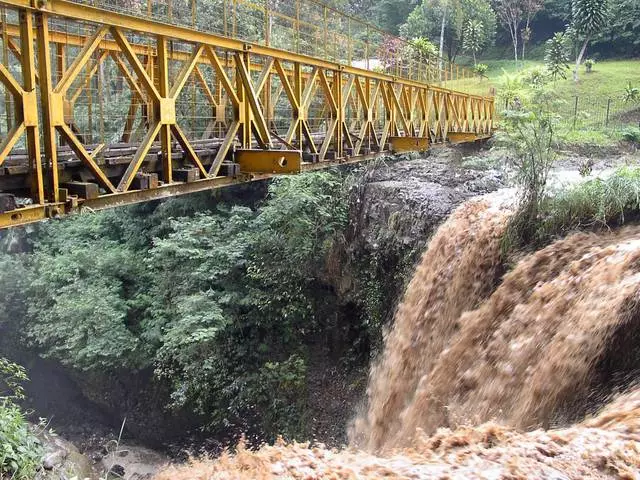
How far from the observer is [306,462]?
167 inches

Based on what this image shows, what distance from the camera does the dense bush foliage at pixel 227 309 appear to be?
12898mm

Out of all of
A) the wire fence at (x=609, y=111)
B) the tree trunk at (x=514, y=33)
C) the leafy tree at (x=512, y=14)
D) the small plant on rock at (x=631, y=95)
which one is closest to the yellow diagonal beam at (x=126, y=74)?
the wire fence at (x=609, y=111)

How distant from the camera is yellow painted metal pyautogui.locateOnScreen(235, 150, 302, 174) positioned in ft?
21.2

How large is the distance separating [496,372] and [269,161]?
3.52 metres

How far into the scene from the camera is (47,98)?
4438 millimetres

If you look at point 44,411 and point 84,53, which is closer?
point 84,53

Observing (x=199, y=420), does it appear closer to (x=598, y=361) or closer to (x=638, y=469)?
(x=598, y=361)

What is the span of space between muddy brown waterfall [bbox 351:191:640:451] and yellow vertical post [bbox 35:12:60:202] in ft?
13.2

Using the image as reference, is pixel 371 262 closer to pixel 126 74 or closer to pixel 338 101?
pixel 338 101

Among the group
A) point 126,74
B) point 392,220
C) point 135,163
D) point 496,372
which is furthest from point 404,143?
point 135,163

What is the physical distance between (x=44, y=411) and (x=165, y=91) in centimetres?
1571

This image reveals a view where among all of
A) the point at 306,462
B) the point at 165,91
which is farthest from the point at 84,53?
the point at 306,462

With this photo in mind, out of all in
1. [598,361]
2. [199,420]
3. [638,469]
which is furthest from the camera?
[199,420]

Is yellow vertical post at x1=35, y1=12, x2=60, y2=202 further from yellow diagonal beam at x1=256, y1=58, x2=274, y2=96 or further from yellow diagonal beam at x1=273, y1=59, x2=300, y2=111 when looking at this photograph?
yellow diagonal beam at x1=273, y1=59, x2=300, y2=111
